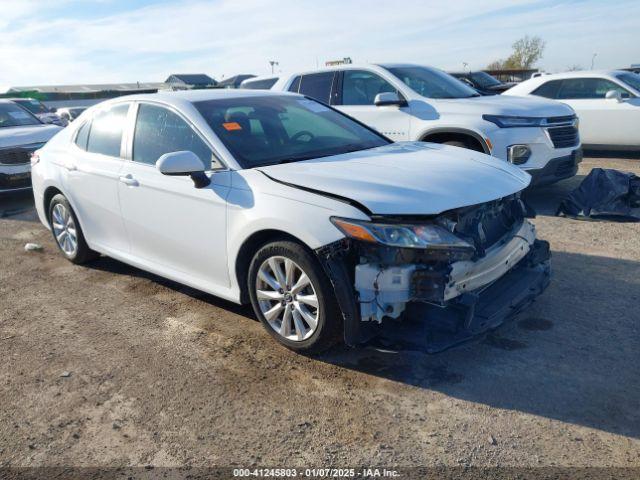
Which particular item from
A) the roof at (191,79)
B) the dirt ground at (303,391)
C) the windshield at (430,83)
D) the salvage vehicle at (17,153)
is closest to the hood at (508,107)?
the windshield at (430,83)

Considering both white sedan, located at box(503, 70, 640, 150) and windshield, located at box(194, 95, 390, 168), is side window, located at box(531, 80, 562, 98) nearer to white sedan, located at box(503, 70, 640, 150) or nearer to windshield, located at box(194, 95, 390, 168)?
white sedan, located at box(503, 70, 640, 150)

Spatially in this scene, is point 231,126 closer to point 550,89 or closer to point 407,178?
point 407,178

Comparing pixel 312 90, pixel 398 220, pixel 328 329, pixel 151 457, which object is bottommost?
pixel 151 457

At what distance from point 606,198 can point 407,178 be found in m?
4.08

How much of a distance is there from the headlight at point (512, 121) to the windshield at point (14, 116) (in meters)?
8.33

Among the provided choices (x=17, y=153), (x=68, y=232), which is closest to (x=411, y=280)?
(x=68, y=232)

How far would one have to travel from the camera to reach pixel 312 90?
8.34 m

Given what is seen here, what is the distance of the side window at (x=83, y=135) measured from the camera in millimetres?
5316

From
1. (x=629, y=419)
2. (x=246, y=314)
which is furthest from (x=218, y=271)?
(x=629, y=419)

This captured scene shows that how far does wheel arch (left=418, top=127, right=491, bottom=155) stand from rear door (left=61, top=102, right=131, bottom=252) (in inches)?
151

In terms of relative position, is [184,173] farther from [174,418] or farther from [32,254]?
[32,254]

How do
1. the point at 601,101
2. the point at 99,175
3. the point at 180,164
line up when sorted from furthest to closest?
the point at 601,101 < the point at 99,175 < the point at 180,164

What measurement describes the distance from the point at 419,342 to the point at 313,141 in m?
1.92

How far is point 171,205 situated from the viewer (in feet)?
13.8
